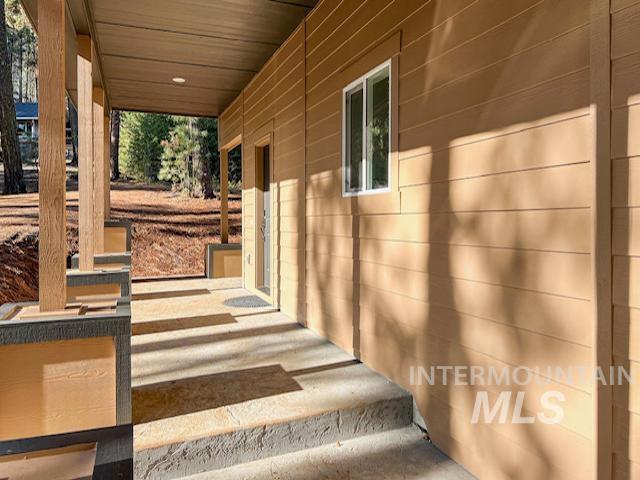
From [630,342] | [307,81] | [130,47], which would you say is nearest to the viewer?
[630,342]

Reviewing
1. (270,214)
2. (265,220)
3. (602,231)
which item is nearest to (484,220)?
(602,231)

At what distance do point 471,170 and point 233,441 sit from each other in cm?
175

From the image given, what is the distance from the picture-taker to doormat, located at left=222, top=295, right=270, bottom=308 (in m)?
5.48

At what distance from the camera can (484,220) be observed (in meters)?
2.12

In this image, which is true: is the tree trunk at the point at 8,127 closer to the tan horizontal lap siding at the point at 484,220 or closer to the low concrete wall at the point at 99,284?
the low concrete wall at the point at 99,284

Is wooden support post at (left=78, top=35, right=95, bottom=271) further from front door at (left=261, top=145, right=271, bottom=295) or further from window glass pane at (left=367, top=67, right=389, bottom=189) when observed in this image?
front door at (left=261, top=145, right=271, bottom=295)

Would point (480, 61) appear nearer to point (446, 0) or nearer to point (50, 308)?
point (446, 0)

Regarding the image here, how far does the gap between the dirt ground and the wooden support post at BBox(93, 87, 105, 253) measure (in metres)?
4.25

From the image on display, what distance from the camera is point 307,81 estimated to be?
4.28 m

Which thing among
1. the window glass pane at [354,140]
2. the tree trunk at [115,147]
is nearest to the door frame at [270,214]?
the window glass pane at [354,140]

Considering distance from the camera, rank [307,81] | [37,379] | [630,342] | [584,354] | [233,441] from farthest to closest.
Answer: [307,81], [233,441], [37,379], [584,354], [630,342]

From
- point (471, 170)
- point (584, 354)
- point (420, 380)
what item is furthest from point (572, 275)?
point (420, 380)

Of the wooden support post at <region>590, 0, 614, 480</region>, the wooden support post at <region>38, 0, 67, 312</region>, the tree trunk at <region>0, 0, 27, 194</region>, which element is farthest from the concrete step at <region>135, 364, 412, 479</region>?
the tree trunk at <region>0, 0, 27, 194</region>

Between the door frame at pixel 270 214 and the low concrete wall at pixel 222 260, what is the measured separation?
2042 millimetres
